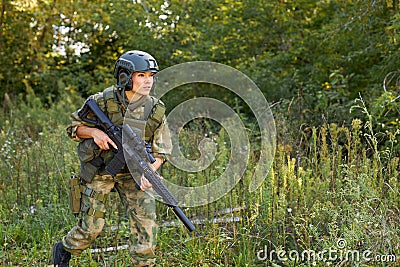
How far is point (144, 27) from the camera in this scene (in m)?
9.52

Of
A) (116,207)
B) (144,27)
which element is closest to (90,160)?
(116,207)

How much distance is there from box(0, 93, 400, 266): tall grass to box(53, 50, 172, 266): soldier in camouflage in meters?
0.51

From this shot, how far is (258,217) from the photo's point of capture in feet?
14.4

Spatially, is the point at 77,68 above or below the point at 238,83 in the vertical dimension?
above

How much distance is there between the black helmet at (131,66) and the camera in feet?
12.1

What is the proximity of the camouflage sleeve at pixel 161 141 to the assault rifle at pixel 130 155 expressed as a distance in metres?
0.17

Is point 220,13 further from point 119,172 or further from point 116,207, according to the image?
point 119,172

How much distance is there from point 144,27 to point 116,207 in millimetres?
4917

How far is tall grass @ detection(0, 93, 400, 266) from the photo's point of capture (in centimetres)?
388

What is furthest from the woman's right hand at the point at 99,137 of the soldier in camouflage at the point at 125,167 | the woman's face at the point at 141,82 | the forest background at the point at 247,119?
the forest background at the point at 247,119

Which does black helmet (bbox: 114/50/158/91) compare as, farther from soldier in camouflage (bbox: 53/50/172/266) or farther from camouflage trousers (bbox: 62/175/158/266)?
camouflage trousers (bbox: 62/175/158/266)

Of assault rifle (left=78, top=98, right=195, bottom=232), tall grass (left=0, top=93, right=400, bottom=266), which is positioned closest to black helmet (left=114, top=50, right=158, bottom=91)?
assault rifle (left=78, top=98, right=195, bottom=232)

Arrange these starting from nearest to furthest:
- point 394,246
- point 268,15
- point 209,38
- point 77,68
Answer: point 394,246, point 268,15, point 209,38, point 77,68

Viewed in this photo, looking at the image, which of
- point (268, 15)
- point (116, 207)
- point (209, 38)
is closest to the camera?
point (116, 207)
